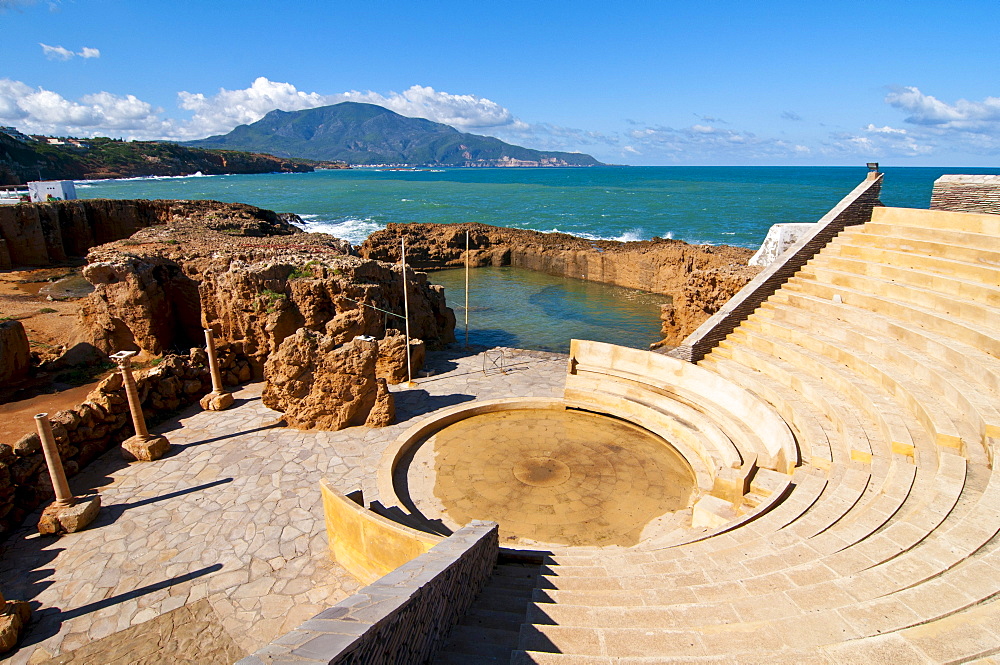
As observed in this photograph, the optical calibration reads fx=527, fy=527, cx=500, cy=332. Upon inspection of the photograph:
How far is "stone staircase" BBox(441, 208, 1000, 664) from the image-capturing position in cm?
420

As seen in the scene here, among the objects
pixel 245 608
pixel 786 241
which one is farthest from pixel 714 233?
pixel 245 608

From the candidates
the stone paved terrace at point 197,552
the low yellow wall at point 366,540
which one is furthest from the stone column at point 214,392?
the low yellow wall at point 366,540

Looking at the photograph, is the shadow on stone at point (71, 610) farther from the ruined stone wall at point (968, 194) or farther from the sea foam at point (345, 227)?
the sea foam at point (345, 227)

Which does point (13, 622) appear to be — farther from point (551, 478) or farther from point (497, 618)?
point (551, 478)

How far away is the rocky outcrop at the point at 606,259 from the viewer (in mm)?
22827

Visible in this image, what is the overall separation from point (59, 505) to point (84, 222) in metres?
36.1

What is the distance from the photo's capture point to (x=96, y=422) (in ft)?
37.0

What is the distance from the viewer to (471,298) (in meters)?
32.7

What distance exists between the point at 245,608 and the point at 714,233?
2283 inches

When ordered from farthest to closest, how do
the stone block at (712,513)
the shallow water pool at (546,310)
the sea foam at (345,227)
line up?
the sea foam at (345,227), the shallow water pool at (546,310), the stone block at (712,513)

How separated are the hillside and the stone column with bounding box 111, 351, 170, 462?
82.9 meters

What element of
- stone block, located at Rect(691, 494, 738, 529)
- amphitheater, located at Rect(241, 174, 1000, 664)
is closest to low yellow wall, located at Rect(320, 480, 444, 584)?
amphitheater, located at Rect(241, 174, 1000, 664)

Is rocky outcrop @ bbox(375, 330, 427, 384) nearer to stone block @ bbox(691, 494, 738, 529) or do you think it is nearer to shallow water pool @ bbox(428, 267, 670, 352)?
shallow water pool @ bbox(428, 267, 670, 352)

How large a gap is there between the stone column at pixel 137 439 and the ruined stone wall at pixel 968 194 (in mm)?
19264
